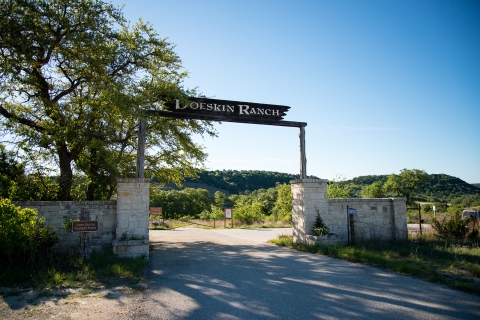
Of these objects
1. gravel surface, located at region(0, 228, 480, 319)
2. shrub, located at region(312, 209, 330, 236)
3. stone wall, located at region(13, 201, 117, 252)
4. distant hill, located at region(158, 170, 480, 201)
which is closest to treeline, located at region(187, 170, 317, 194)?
distant hill, located at region(158, 170, 480, 201)

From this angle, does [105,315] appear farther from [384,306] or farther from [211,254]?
[211,254]

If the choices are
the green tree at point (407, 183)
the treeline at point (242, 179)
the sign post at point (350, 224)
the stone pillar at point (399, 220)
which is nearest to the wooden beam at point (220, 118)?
the sign post at point (350, 224)

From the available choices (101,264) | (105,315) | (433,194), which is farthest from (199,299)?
(433,194)

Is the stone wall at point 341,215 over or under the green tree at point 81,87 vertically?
under

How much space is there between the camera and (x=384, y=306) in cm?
517

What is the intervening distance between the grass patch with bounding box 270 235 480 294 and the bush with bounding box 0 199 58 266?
26.7ft

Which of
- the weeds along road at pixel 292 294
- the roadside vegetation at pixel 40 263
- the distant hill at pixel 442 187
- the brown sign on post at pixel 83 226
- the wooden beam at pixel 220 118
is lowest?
the weeds along road at pixel 292 294

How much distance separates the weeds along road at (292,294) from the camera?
4.90m

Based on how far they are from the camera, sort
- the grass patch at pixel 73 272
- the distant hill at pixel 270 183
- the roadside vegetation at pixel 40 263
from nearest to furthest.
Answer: the grass patch at pixel 73 272 → the roadside vegetation at pixel 40 263 → the distant hill at pixel 270 183

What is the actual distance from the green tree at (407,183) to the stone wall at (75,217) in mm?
49005

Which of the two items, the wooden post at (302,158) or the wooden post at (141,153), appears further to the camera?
the wooden post at (302,158)

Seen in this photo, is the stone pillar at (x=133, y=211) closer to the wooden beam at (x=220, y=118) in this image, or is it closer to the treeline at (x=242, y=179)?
the wooden beam at (x=220, y=118)

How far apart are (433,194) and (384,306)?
233ft

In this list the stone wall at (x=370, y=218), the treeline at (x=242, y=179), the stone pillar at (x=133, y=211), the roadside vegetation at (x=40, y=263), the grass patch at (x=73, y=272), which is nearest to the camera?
the grass patch at (x=73, y=272)
